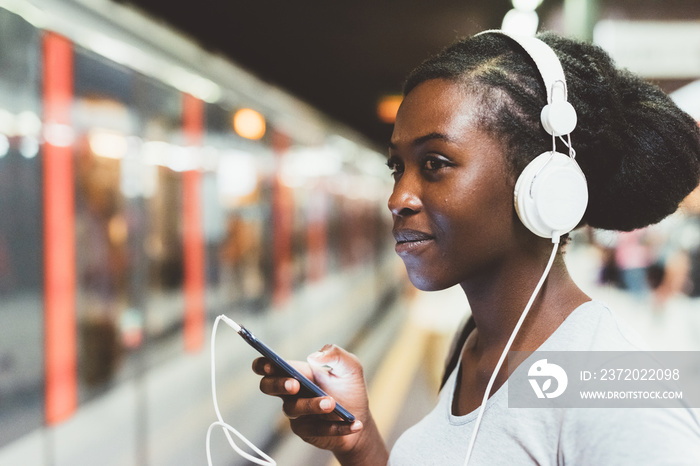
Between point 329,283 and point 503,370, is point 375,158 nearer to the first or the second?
point 329,283

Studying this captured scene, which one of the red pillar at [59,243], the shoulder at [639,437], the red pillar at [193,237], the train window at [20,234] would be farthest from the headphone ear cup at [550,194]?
the red pillar at [193,237]

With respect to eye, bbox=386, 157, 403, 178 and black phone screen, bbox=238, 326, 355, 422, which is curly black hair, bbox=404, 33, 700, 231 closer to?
eye, bbox=386, 157, 403, 178

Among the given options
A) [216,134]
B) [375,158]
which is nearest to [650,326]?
[216,134]

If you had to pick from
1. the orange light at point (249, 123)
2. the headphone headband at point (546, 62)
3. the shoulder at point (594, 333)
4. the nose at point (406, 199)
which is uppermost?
the orange light at point (249, 123)

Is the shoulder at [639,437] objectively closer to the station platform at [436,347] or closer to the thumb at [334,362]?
the thumb at [334,362]

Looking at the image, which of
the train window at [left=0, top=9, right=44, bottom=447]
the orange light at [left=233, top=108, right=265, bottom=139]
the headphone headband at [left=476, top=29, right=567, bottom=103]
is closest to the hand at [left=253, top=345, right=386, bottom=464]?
the headphone headband at [left=476, top=29, right=567, bottom=103]

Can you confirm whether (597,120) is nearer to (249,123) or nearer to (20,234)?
(20,234)

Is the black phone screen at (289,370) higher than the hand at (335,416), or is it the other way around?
the black phone screen at (289,370)

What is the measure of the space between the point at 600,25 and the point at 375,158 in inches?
490

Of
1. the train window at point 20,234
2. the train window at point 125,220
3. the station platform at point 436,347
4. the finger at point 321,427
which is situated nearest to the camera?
the finger at point 321,427

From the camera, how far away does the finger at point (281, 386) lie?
867 mm

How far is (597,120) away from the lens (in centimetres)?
84

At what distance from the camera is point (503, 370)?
0.85 meters

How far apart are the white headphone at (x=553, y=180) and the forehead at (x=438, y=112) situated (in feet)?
0.34
